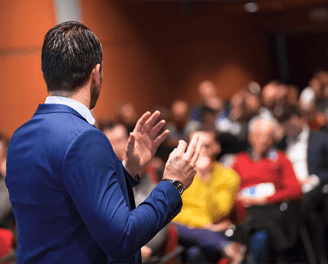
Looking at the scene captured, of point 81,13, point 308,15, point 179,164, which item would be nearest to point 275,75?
point 308,15

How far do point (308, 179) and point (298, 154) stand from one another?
424 millimetres

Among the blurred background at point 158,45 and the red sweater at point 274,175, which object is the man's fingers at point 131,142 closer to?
the red sweater at point 274,175

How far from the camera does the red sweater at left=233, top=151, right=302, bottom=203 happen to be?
3.03 meters

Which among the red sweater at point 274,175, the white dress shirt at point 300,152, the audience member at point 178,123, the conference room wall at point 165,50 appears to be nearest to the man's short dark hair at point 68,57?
the red sweater at point 274,175

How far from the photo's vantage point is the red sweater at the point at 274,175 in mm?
3025

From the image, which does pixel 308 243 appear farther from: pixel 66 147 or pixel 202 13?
pixel 202 13

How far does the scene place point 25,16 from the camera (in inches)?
191

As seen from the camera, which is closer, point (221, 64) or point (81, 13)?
point (81, 13)

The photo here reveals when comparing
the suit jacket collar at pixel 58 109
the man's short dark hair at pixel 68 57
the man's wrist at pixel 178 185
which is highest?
the man's short dark hair at pixel 68 57

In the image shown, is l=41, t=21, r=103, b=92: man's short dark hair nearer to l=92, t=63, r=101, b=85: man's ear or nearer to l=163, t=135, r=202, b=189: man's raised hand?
l=92, t=63, r=101, b=85: man's ear

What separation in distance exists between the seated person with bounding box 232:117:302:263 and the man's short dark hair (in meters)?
2.20

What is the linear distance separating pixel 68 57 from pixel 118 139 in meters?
2.31

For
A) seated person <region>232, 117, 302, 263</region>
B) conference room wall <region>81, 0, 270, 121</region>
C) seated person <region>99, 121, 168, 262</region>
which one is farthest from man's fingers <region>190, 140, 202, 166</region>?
conference room wall <region>81, 0, 270, 121</region>

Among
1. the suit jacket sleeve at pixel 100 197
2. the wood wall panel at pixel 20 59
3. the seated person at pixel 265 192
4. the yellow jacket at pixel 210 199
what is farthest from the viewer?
the wood wall panel at pixel 20 59
